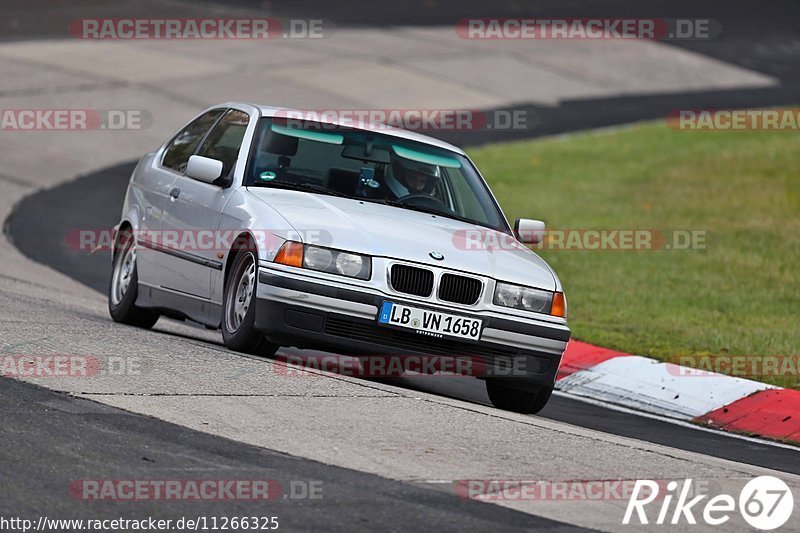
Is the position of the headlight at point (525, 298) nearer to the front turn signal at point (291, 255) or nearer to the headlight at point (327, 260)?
the headlight at point (327, 260)

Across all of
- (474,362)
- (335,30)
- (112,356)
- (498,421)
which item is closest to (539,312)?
(474,362)

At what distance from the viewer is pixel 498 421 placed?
796cm

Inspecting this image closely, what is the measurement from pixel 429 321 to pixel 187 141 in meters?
2.93

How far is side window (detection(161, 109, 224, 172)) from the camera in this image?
34.3ft

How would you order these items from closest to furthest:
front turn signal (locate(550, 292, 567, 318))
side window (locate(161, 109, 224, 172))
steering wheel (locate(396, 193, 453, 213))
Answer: front turn signal (locate(550, 292, 567, 318)) < steering wheel (locate(396, 193, 453, 213)) < side window (locate(161, 109, 224, 172))

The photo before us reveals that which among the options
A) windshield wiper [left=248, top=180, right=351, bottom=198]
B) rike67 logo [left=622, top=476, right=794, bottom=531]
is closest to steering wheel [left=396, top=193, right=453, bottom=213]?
windshield wiper [left=248, top=180, right=351, bottom=198]

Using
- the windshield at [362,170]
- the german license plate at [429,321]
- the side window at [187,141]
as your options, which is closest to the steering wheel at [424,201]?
the windshield at [362,170]

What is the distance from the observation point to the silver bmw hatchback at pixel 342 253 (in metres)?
8.48

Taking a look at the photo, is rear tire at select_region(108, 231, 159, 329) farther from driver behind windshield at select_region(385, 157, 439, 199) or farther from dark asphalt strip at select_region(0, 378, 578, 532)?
dark asphalt strip at select_region(0, 378, 578, 532)

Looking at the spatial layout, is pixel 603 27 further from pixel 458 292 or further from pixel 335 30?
pixel 458 292

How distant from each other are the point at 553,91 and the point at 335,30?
5096 mm

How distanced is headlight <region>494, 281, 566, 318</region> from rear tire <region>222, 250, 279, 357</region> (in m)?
1.34

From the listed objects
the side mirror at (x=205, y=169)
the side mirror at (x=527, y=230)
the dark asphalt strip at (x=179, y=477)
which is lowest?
the dark asphalt strip at (x=179, y=477)

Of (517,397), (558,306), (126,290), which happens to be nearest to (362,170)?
(558,306)
